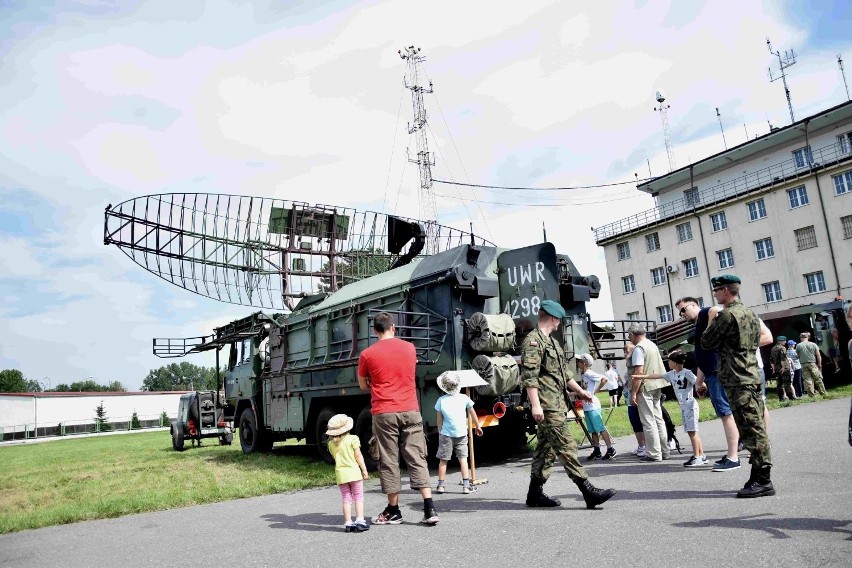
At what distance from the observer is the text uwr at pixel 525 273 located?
9312 mm

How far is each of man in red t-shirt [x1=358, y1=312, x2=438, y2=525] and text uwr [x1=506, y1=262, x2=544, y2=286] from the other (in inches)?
157

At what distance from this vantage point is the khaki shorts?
5.52m

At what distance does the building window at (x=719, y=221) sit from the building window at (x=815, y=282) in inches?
224

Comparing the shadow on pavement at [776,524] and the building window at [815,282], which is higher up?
the building window at [815,282]

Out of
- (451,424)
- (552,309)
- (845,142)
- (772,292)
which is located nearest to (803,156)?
(845,142)

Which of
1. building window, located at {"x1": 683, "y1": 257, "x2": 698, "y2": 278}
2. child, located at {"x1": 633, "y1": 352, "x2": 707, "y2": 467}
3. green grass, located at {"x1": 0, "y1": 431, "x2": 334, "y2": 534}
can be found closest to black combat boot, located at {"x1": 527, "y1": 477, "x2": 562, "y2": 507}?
child, located at {"x1": 633, "y1": 352, "x2": 707, "y2": 467}

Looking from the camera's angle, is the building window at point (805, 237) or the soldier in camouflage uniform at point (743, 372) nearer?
the soldier in camouflage uniform at point (743, 372)

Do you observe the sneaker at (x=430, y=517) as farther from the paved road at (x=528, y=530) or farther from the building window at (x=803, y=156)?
the building window at (x=803, y=156)

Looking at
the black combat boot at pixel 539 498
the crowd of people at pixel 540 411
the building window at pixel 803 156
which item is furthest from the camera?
the building window at pixel 803 156

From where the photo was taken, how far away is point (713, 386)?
281 inches

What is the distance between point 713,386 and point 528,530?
135 inches

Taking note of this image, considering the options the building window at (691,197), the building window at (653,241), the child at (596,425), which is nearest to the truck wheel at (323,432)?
the child at (596,425)

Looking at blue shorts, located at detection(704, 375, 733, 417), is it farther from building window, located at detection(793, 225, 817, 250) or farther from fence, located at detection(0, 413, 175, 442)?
fence, located at detection(0, 413, 175, 442)

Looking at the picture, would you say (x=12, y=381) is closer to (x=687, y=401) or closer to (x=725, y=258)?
(x=725, y=258)
